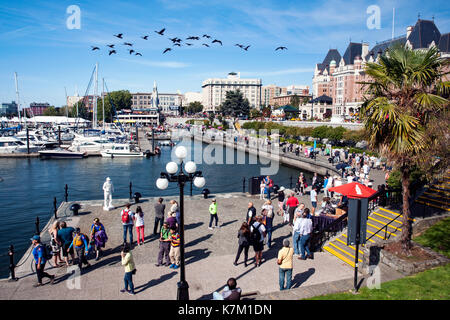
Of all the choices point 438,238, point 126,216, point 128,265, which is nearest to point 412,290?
point 438,238

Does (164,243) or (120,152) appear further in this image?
(120,152)

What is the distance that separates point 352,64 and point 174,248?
358ft

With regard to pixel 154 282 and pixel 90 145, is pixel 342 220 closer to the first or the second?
pixel 154 282

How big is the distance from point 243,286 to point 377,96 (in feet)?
24.1

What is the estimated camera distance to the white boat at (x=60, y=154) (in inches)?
1966

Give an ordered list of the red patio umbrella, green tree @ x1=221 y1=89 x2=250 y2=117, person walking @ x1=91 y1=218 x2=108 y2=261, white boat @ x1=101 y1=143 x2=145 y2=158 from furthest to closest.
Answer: green tree @ x1=221 y1=89 x2=250 y2=117 → white boat @ x1=101 y1=143 x2=145 y2=158 → person walking @ x1=91 y1=218 x2=108 y2=261 → the red patio umbrella

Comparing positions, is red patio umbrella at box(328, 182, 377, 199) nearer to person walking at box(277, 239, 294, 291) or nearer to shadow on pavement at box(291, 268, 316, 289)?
shadow on pavement at box(291, 268, 316, 289)

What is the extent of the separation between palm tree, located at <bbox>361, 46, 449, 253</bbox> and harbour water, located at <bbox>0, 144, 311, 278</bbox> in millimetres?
14866

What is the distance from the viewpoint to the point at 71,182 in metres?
33.7

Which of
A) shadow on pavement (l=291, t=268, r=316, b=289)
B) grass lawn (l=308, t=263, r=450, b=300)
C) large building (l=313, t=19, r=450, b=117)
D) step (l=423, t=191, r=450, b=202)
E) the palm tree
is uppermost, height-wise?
large building (l=313, t=19, r=450, b=117)

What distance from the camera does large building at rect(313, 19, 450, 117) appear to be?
71.1 meters

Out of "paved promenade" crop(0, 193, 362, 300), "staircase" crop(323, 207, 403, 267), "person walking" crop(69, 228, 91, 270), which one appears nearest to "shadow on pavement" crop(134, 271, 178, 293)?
"paved promenade" crop(0, 193, 362, 300)
